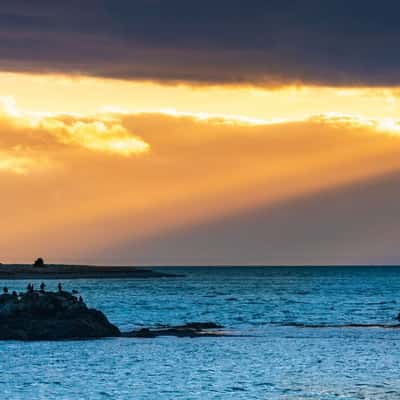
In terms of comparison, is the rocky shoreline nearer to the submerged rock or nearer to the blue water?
the submerged rock

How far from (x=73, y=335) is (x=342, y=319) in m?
31.5

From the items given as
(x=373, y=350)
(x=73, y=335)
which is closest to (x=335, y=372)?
(x=373, y=350)

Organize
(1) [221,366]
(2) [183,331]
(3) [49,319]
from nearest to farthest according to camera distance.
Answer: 1. (1) [221,366]
2. (3) [49,319]
3. (2) [183,331]

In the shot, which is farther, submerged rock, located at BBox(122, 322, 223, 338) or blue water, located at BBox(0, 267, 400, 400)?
submerged rock, located at BBox(122, 322, 223, 338)

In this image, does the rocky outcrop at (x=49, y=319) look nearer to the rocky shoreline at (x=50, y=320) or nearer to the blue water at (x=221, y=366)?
the rocky shoreline at (x=50, y=320)

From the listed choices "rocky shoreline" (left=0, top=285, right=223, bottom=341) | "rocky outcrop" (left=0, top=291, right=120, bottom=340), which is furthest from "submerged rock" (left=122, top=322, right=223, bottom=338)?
"rocky outcrop" (left=0, top=291, right=120, bottom=340)

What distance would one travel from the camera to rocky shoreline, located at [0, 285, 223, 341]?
69.4 metres

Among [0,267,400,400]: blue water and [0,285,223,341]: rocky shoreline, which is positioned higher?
[0,285,223,341]: rocky shoreline

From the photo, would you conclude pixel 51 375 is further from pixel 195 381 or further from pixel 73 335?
pixel 73 335

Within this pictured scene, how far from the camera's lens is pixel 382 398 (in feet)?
140

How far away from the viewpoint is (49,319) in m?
71.8

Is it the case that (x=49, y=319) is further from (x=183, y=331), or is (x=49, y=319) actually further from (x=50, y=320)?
(x=183, y=331)

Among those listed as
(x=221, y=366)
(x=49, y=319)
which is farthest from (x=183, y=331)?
(x=221, y=366)

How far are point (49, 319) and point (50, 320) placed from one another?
214mm
